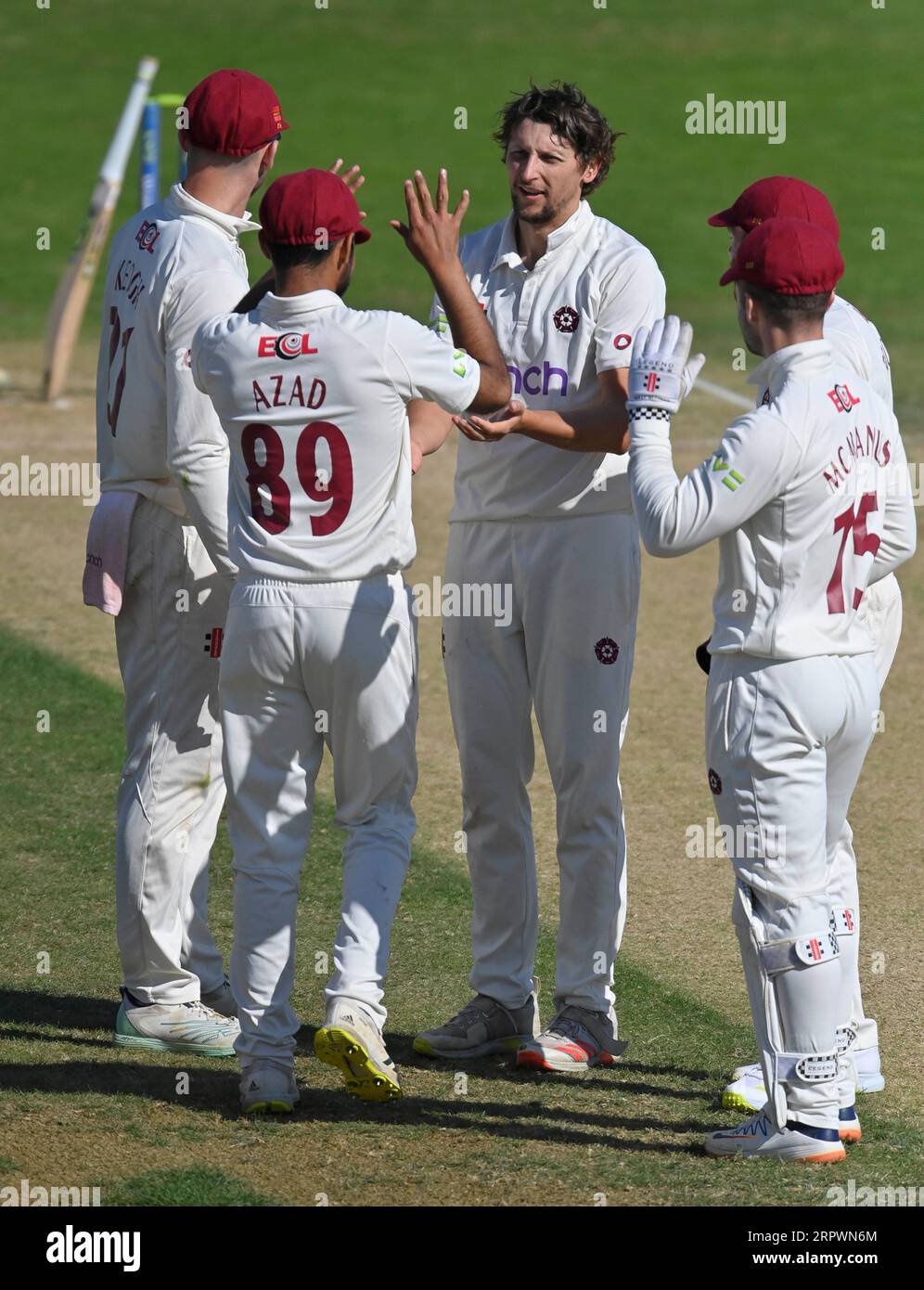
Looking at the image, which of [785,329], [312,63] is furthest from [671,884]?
Answer: [312,63]

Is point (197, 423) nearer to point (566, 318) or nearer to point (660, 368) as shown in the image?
point (566, 318)

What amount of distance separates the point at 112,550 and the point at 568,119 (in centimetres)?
176

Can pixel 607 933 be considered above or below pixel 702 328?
below

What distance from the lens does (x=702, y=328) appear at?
19.6m

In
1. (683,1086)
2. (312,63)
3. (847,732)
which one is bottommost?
(683,1086)

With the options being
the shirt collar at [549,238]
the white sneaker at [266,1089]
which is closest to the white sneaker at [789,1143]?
the white sneaker at [266,1089]

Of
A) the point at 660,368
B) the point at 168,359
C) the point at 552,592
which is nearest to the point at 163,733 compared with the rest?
the point at 168,359

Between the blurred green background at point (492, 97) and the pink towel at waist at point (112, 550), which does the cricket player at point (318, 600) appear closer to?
the pink towel at waist at point (112, 550)

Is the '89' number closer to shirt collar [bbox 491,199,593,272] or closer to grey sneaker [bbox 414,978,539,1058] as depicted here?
shirt collar [bbox 491,199,593,272]

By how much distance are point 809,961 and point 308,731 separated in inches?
53.6

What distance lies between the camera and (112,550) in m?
5.28

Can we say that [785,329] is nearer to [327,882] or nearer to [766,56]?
[327,882]

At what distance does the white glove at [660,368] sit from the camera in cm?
435

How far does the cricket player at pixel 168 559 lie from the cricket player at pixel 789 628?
141 centimetres
